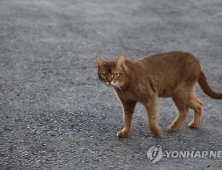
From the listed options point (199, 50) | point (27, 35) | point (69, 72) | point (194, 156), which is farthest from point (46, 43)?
point (194, 156)

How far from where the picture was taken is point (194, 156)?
402 centimetres

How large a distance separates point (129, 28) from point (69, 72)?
192cm

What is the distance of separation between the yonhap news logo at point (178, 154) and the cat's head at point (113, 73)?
0.58m

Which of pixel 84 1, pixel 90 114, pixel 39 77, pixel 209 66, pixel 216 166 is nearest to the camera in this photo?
pixel 216 166

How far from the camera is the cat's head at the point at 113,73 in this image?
3982mm

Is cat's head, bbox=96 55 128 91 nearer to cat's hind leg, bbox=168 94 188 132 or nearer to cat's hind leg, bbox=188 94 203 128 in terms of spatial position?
cat's hind leg, bbox=168 94 188 132

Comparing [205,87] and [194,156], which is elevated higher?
[205,87]

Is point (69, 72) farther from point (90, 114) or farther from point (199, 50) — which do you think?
point (199, 50)

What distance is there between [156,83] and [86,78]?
1.59m

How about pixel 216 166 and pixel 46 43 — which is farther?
pixel 46 43

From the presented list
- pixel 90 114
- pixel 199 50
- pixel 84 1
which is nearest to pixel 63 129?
pixel 90 114

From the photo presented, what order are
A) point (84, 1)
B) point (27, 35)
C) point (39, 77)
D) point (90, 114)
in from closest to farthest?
point (90, 114)
point (39, 77)
point (27, 35)
point (84, 1)

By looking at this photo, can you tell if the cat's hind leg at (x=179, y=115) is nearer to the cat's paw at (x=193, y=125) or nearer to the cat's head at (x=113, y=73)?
the cat's paw at (x=193, y=125)

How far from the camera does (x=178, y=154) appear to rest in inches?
159
